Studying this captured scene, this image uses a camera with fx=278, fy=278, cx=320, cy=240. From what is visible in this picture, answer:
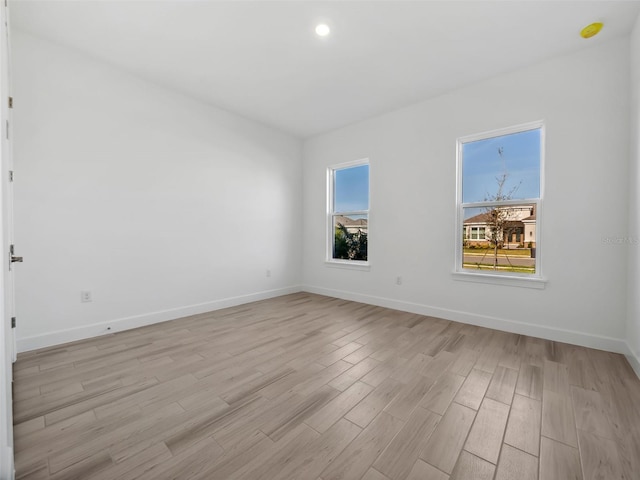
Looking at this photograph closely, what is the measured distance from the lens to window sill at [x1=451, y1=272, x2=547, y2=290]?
293 centimetres

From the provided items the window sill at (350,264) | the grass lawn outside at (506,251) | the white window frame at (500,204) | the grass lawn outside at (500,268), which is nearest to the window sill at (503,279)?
the white window frame at (500,204)

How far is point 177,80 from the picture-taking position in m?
3.28

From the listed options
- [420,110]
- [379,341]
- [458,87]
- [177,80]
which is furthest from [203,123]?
[379,341]

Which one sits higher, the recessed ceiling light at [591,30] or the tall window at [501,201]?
the recessed ceiling light at [591,30]

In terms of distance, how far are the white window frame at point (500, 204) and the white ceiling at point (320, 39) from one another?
0.64 meters

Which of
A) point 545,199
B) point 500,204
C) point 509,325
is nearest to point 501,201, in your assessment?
point 500,204

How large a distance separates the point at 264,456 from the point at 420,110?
4.03 metres

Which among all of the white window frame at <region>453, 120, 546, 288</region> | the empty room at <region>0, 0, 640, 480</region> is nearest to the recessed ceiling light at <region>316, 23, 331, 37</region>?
the empty room at <region>0, 0, 640, 480</region>

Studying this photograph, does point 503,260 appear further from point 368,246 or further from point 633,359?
point 368,246

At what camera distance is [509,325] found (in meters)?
3.10

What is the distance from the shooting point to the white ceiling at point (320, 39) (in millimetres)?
2246

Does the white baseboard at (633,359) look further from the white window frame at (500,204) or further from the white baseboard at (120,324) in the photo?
the white baseboard at (120,324)

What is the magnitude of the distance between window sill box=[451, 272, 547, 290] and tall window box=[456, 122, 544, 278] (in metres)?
0.08

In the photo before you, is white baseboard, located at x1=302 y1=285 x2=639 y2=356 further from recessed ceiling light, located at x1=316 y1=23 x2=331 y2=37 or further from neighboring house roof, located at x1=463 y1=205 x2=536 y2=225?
recessed ceiling light, located at x1=316 y1=23 x2=331 y2=37
